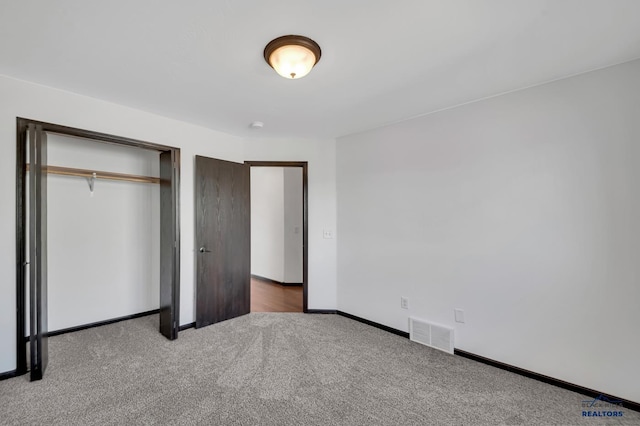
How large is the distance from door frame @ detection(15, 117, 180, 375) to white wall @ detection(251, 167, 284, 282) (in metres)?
2.54

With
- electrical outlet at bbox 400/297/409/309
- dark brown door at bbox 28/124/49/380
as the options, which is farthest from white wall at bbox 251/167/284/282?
dark brown door at bbox 28/124/49/380

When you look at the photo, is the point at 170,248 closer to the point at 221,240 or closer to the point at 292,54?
the point at 221,240

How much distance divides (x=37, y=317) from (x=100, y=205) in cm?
152

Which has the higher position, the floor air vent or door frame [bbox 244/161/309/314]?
door frame [bbox 244/161/309/314]

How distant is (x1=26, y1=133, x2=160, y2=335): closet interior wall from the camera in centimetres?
295

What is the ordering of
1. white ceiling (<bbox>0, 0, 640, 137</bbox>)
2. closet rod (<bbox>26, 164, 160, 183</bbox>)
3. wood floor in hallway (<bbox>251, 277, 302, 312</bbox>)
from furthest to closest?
1. wood floor in hallway (<bbox>251, 277, 302, 312</bbox>)
2. closet rod (<bbox>26, 164, 160, 183</bbox>)
3. white ceiling (<bbox>0, 0, 640, 137</bbox>)

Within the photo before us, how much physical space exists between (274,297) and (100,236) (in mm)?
2521

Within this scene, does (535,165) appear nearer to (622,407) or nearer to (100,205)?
(622,407)

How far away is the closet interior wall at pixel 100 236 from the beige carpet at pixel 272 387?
0.48 m

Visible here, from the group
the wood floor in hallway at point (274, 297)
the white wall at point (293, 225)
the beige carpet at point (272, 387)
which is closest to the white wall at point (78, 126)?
the beige carpet at point (272, 387)

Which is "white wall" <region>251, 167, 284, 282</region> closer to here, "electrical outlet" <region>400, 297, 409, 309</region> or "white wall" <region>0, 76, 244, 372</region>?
"white wall" <region>0, 76, 244, 372</region>

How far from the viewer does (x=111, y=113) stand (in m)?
2.60

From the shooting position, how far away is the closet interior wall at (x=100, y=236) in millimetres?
2949

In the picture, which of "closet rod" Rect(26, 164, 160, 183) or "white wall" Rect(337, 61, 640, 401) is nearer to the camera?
"white wall" Rect(337, 61, 640, 401)
